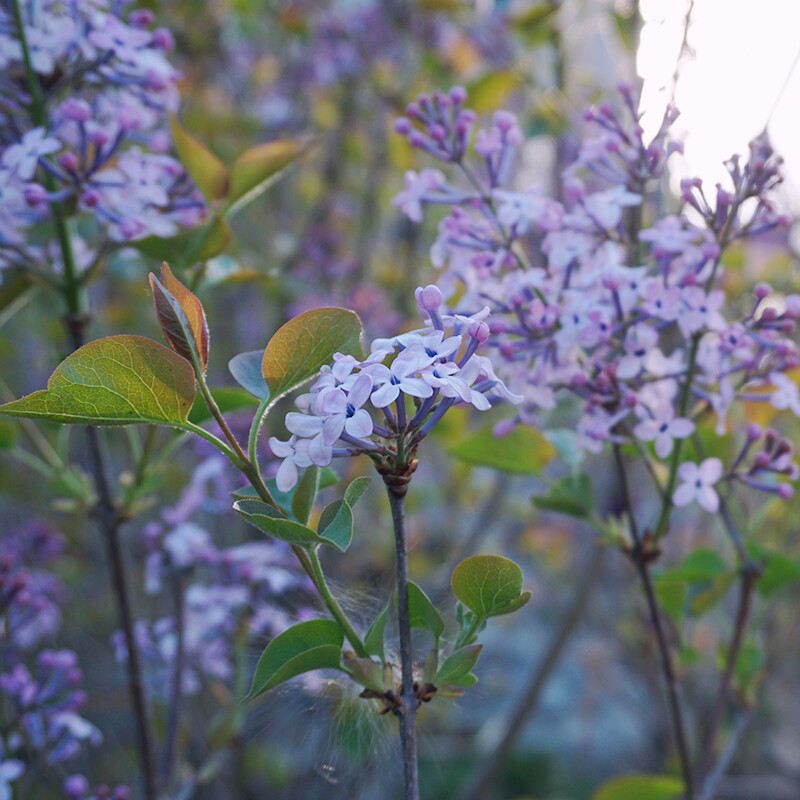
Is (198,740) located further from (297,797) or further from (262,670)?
(262,670)

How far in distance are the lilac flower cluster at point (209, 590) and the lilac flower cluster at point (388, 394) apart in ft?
1.97

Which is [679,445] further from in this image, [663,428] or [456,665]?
[456,665]

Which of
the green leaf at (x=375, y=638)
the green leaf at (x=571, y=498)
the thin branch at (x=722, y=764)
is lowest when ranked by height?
the thin branch at (x=722, y=764)

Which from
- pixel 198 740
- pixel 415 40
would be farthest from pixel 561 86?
pixel 198 740

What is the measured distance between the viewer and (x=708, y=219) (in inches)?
31.8

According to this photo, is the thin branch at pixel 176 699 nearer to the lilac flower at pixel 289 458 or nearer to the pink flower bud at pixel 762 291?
the lilac flower at pixel 289 458

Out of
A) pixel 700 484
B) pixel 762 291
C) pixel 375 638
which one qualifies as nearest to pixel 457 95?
pixel 762 291

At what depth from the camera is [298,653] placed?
1.91ft

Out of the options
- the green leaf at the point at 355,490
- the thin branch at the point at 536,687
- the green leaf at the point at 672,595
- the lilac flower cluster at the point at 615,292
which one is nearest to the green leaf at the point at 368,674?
the green leaf at the point at 355,490

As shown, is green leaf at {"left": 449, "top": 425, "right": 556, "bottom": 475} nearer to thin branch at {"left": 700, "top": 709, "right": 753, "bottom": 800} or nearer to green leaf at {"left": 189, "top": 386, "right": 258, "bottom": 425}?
green leaf at {"left": 189, "top": 386, "right": 258, "bottom": 425}

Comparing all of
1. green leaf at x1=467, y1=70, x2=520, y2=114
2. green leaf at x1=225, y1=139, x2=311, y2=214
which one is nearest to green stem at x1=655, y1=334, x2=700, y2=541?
green leaf at x1=225, y1=139, x2=311, y2=214

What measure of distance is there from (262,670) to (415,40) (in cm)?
240

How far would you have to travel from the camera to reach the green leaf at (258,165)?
3.14 feet

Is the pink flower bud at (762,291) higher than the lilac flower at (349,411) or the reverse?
the reverse
